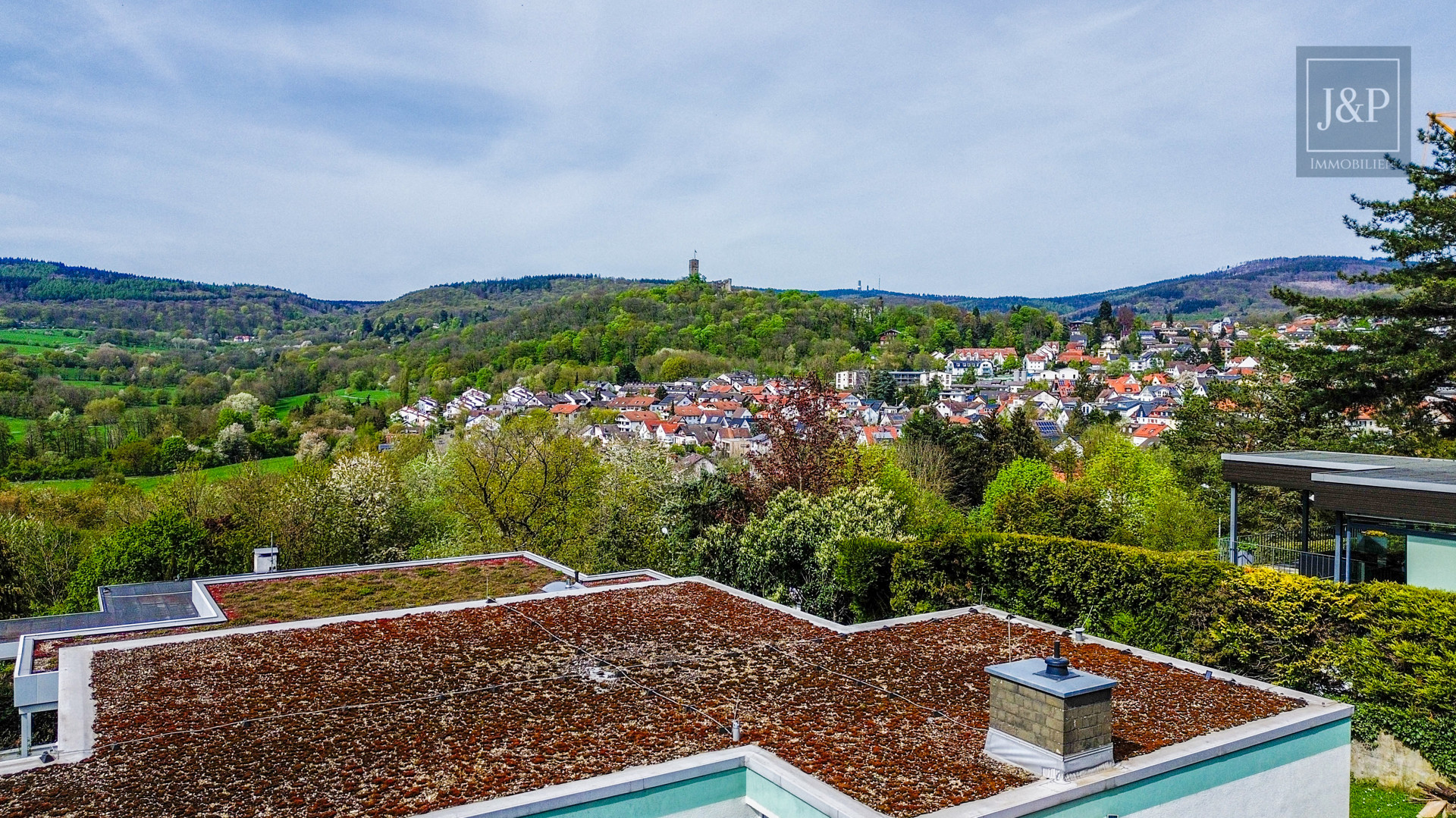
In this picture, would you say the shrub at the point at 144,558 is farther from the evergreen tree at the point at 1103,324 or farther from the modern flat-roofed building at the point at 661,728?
the evergreen tree at the point at 1103,324

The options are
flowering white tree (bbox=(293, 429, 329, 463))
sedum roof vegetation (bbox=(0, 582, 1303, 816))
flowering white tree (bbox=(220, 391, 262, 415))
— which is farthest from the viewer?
flowering white tree (bbox=(220, 391, 262, 415))

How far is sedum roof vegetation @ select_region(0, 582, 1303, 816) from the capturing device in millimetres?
5324

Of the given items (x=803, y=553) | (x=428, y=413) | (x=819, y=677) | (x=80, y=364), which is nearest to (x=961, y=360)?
(x=428, y=413)

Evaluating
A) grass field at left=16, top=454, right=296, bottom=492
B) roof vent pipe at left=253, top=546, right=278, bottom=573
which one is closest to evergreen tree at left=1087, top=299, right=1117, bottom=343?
grass field at left=16, top=454, right=296, bottom=492

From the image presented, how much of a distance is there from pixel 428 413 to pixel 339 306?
321 feet

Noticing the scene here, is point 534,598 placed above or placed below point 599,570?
above

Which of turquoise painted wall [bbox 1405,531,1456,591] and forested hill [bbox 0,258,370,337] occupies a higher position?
forested hill [bbox 0,258,370,337]

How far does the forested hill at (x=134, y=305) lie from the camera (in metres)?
102

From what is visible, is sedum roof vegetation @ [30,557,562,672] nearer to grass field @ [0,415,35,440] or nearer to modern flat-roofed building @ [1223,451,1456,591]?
modern flat-roofed building @ [1223,451,1456,591]

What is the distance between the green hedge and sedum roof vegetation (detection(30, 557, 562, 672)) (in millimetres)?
5733

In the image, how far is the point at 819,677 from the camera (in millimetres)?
7695

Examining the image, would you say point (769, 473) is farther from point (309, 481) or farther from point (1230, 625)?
point (309, 481)

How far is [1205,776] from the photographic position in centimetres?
612

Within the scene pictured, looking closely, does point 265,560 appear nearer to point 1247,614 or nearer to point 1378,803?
point 1247,614
